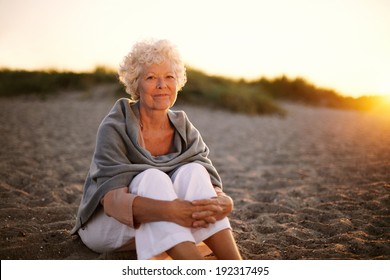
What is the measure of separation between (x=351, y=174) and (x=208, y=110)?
7046mm

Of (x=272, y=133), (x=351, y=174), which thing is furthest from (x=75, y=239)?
(x=272, y=133)

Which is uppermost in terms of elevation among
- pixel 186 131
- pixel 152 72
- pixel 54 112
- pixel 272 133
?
pixel 152 72

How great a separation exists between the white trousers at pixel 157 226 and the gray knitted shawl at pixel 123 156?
0.08 m

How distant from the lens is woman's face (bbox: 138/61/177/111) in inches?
91.4

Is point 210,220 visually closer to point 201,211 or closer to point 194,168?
point 201,211

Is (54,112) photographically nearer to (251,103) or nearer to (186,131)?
(251,103)

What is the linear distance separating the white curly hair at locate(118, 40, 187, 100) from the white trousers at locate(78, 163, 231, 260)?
0.59 meters

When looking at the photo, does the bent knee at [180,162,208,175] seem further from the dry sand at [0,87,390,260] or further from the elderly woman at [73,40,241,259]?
the dry sand at [0,87,390,260]

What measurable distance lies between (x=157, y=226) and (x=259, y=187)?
233 cm

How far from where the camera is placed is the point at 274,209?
3.36 m

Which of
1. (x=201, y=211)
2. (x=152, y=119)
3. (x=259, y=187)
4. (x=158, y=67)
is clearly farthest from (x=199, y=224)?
(x=259, y=187)

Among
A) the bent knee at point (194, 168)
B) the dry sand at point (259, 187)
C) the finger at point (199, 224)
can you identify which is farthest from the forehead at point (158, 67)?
the dry sand at point (259, 187)

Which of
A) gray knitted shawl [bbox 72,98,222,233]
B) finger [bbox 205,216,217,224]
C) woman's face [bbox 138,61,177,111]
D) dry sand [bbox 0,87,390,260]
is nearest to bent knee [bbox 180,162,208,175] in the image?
gray knitted shawl [bbox 72,98,222,233]

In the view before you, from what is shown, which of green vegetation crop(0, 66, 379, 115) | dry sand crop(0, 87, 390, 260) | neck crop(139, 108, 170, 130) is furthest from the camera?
green vegetation crop(0, 66, 379, 115)
